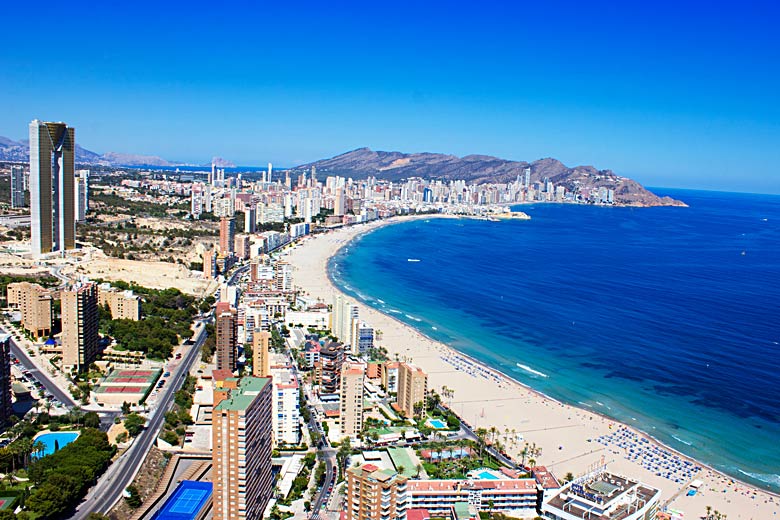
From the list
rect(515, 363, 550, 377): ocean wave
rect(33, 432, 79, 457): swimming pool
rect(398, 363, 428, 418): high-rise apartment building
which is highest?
rect(398, 363, 428, 418): high-rise apartment building

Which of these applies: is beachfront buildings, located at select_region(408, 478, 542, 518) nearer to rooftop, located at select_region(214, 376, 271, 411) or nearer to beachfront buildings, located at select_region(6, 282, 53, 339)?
rooftop, located at select_region(214, 376, 271, 411)

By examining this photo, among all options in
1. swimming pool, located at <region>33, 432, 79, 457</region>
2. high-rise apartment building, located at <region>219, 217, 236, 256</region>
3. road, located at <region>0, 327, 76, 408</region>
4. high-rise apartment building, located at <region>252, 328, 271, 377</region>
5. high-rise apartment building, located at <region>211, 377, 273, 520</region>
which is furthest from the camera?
high-rise apartment building, located at <region>219, 217, 236, 256</region>

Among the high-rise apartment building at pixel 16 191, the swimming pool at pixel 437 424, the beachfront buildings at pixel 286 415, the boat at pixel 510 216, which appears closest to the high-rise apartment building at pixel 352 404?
the beachfront buildings at pixel 286 415

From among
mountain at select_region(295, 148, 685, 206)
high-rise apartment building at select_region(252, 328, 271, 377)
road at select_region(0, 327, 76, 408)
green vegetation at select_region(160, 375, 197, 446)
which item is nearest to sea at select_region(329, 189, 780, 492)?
high-rise apartment building at select_region(252, 328, 271, 377)

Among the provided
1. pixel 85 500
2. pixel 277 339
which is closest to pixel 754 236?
pixel 277 339

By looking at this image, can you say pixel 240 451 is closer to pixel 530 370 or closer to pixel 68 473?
pixel 68 473

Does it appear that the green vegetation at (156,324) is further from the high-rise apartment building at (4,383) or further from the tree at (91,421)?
the high-rise apartment building at (4,383)

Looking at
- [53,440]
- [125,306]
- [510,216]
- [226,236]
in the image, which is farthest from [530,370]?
[510,216]
